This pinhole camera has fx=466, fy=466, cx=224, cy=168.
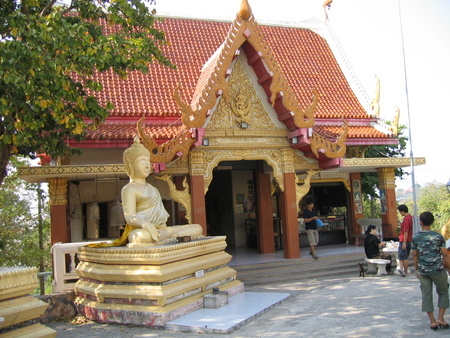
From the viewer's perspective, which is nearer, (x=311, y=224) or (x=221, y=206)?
(x=311, y=224)

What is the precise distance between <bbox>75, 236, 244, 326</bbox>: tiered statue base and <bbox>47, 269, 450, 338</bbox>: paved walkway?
190 mm

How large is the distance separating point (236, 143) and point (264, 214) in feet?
8.44

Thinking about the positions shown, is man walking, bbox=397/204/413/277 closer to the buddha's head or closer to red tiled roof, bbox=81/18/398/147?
red tiled roof, bbox=81/18/398/147

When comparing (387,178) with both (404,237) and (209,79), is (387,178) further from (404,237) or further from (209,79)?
(209,79)

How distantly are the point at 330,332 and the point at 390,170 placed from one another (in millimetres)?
7184

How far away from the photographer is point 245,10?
9156mm

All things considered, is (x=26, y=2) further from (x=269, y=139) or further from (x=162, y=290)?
(x=269, y=139)

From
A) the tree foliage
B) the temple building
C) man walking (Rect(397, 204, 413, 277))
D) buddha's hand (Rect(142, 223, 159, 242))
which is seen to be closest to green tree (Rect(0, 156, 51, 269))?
the temple building

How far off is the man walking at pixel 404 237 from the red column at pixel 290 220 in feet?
7.23

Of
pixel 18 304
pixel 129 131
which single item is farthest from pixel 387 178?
pixel 18 304

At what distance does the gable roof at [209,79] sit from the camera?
9789 millimetres

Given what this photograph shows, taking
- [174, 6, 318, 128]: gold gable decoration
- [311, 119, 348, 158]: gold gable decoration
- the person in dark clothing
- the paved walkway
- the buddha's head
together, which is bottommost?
the paved walkway

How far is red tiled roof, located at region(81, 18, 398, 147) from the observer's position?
11.2 meters

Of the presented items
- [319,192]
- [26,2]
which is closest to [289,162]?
[319,192]
